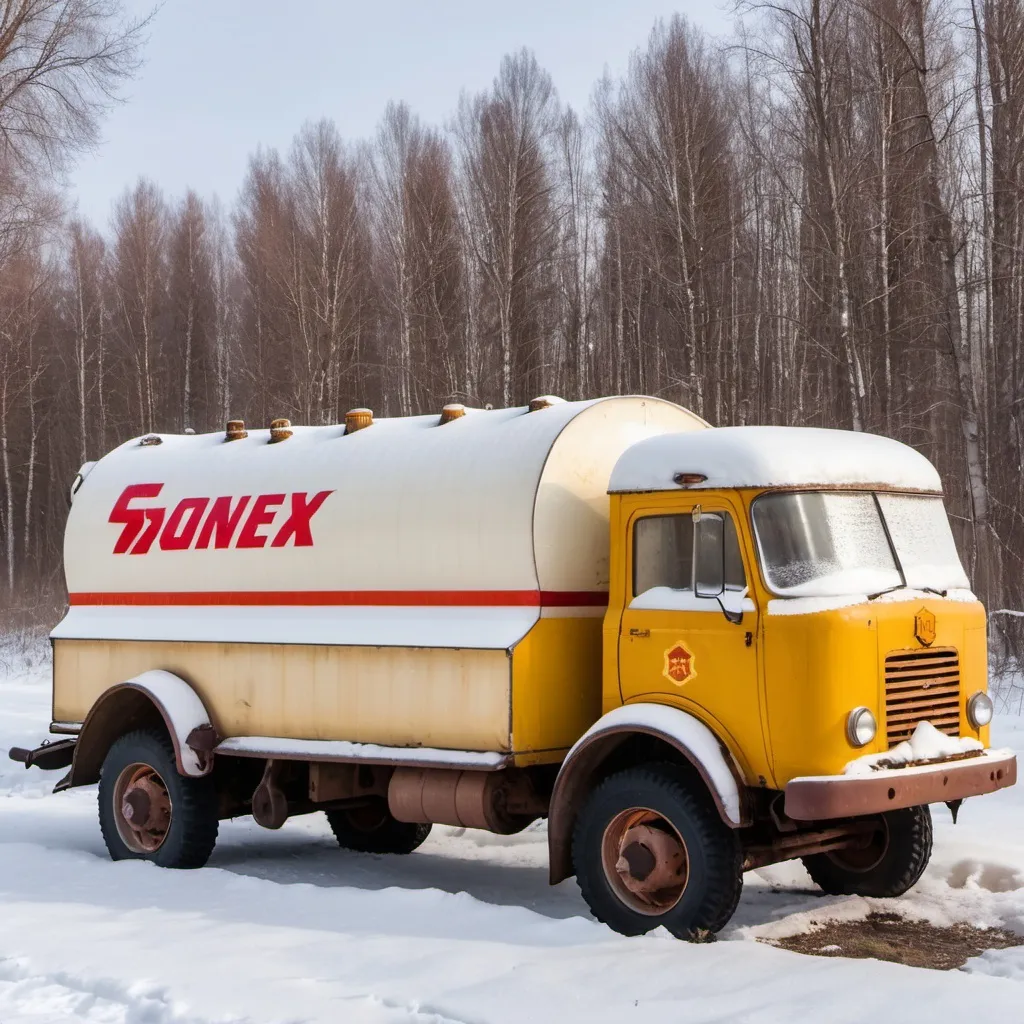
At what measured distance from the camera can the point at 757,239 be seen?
109 feet

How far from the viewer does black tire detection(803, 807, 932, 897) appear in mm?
8219

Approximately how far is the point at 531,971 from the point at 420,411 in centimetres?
2784

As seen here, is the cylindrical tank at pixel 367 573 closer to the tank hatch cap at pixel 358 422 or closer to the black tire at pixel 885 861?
the tank hatch cap at pixel 358 422

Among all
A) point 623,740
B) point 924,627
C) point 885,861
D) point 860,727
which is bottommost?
point 885,861

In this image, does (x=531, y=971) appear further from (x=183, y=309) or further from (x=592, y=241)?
(x=183, y=309)

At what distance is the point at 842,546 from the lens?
7.21 m

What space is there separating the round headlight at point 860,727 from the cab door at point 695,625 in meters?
0.48

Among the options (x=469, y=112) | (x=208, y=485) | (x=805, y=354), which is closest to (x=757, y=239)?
(x=805, y=354)

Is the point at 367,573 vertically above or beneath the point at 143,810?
above

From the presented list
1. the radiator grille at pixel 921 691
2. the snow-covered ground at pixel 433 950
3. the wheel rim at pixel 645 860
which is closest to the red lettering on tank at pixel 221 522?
the snow-covered ground at pixel 433 950

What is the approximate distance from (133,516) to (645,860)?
5.26 metres

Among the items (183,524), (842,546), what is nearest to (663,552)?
(842,546)

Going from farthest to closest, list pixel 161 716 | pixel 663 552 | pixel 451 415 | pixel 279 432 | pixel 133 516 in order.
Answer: pixel 133 516
pixel 279 432
pixel 161 716
pixel 451 415
pixel 663 552

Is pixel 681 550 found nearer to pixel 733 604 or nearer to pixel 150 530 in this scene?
pixel 733 604
